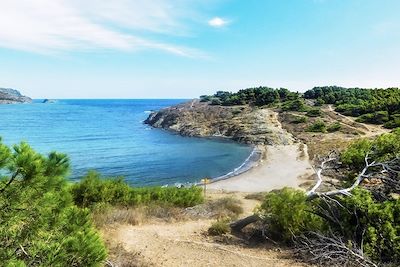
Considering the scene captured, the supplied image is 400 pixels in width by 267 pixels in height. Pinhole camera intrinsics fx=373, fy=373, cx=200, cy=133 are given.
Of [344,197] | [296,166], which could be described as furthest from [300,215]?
[296,166]

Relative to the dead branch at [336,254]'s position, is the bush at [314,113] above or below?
above

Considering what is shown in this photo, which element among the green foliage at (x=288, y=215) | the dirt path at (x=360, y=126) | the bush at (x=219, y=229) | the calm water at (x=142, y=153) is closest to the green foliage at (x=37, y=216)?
the green foliage at (x=288, y=215)

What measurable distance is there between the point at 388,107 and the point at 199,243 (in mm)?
64315

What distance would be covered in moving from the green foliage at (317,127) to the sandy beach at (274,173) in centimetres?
974

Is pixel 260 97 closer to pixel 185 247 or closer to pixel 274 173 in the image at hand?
pixel 274 173

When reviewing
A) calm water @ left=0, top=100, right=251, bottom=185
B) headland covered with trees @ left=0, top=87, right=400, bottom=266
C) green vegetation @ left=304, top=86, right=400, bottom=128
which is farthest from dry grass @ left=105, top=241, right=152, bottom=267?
green vegetation @ left=304, top=86, right=400, bottom=128

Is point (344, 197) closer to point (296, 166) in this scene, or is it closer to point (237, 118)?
point (296, 166)

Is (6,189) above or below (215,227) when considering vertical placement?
above

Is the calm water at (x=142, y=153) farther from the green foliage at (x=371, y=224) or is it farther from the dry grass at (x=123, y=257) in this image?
the green foliage at (x=371, y=224)

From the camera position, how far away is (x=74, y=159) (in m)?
45.2

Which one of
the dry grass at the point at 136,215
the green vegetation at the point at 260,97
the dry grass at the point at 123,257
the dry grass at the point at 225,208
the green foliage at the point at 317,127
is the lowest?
the dry grass at the point at 225,208

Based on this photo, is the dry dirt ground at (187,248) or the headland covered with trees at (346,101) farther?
the headland covered with trees at (346,101)

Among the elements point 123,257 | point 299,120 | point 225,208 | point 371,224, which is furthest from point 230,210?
point 299,120

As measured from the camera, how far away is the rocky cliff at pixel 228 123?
62719 millimetres
